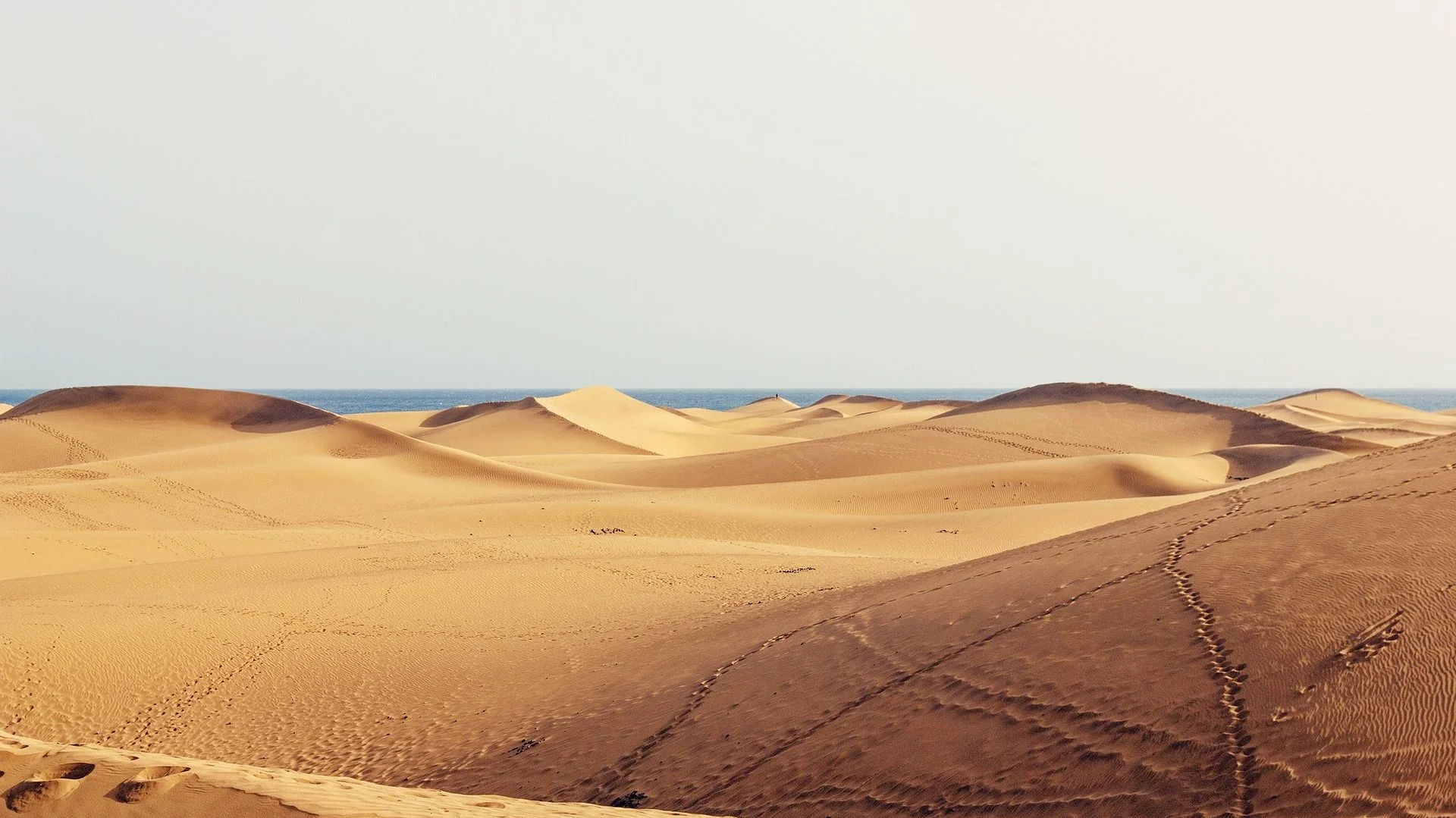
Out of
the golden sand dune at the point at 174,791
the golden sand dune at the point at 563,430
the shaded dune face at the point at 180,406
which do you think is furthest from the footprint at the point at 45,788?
the golden sand dune at the point at 563,430

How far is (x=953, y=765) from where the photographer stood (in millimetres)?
4820

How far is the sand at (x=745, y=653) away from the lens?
4253 mm

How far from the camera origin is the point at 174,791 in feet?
13.7

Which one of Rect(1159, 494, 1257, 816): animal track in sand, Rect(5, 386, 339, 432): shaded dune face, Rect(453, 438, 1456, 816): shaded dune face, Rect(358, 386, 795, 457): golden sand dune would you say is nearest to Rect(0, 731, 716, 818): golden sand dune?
Rect(453, 438, 1456, 816): shaded dune face

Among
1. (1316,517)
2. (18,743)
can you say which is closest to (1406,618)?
(1316,517)

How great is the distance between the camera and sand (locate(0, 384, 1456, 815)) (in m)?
4.25

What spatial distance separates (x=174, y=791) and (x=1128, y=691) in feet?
13.4

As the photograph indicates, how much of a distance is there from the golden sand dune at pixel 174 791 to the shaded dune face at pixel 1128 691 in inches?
58.2

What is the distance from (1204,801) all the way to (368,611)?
30.3 feet

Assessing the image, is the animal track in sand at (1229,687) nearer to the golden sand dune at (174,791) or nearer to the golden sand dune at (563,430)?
the golden sand dune at (174,791)

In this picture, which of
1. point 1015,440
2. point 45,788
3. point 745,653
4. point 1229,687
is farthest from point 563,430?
point 1229,687

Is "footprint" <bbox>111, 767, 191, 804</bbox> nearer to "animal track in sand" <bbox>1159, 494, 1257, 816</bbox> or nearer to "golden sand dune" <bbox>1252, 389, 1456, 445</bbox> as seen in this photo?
"animal track in sand" <bbox>1159, 494, 1257, 816</bbox>

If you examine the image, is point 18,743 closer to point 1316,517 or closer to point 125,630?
point 125,630

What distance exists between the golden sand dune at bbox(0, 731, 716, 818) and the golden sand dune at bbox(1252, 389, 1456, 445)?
33.1 metres
